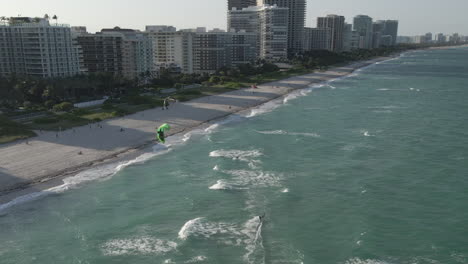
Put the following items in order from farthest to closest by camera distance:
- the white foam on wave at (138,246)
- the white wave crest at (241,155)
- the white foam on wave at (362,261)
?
the white wave crest at (241,155)
the white foam on wave at (138,246)
the white foam on wave at (362,261)

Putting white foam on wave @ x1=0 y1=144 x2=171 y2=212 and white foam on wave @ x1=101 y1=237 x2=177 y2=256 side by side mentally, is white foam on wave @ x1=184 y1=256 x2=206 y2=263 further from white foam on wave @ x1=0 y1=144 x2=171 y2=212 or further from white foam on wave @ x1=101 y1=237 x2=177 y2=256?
white foam on wave @ x1=0 y1=144 x2=171 y2=212

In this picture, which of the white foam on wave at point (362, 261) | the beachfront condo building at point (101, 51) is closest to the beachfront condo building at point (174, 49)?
the beachfront condo building at point (101, 51)

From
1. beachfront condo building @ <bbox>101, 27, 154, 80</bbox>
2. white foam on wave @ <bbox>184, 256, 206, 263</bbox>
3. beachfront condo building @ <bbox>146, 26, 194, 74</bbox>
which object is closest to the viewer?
white foam on wave @ <bbox>184, 256, 206, 263</bbox>

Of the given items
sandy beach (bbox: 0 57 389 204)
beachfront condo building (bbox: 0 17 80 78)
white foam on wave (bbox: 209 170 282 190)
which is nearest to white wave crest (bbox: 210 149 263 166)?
white foam on wave (bbox: 209 170 282 190)

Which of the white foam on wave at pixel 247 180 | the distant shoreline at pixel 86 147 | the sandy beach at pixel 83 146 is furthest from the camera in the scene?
the sandy beach at pixel 83 146

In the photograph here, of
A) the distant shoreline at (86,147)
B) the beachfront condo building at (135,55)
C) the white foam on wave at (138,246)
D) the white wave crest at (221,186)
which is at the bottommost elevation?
the white foam on wave at (138,246)

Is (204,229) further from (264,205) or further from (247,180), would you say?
(247,180)

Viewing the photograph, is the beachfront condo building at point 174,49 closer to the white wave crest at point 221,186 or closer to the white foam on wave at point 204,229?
the white wave crest at point 221,186
